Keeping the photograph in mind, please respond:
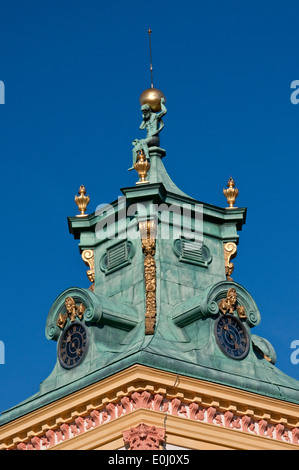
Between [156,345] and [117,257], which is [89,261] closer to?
[117,257]

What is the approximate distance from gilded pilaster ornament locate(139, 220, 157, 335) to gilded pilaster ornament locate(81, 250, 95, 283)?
2.81 meters

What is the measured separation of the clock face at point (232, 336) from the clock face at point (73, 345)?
15.2 ft

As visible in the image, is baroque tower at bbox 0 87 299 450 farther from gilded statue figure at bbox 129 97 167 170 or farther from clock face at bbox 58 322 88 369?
gilded statue figure at bbox 129 97 167 170

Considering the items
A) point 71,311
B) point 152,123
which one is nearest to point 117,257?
point 71,311

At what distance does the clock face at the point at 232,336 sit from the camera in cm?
5109

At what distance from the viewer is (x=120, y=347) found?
167 ft

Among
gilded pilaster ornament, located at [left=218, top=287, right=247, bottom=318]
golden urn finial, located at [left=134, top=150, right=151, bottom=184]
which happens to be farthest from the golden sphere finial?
gilded pilaster ornament, located at [left=218, top=287, right=247, bottom=318]

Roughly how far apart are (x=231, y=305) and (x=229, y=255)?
386 cm

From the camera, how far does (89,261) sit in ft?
181

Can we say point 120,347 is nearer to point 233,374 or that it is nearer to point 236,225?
point 233,374

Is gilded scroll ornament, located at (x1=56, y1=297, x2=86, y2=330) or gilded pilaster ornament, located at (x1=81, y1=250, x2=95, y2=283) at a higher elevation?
gilded pilaster ornament, located at (x1=81, y1=250, x2=95, y2=283)

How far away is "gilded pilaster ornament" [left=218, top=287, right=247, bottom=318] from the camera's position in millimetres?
51312

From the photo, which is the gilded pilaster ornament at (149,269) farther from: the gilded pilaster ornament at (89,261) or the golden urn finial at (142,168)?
the gilded pilaster ornament at (89,261)

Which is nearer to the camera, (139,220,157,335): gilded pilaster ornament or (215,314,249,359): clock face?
(139,220,157,335): gilded pilaster ornament
